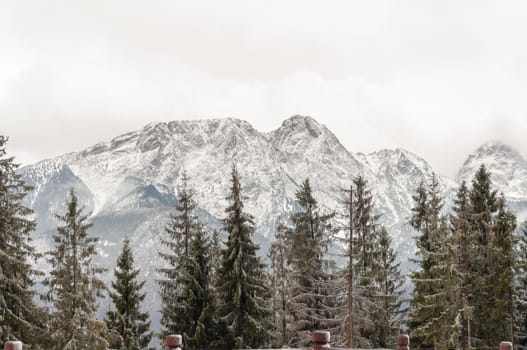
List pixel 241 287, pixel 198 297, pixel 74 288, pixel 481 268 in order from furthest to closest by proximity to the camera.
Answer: pixel 481 268, pixel 198 297, pixel 241 287, pixel 74 288

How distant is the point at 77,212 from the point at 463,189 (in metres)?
22.4

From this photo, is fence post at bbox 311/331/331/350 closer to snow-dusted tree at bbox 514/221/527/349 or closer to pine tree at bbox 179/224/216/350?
pine tree at bbox 179/224/216/350

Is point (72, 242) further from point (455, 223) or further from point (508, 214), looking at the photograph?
point (508, 214)

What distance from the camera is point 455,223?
35375 millimetres

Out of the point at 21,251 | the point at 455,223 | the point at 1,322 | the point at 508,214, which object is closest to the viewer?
the point at 1,322

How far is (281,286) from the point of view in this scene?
4188cm

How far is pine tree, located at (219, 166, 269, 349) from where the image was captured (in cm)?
3569

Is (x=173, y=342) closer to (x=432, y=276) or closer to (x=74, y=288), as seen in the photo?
(x=74, y=288)

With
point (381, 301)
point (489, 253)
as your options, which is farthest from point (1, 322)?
point (489, 253)

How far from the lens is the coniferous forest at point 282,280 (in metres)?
31.1

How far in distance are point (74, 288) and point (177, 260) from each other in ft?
26.6

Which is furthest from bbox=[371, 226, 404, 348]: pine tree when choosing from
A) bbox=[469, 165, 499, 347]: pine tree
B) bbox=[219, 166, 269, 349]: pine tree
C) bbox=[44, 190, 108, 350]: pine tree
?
bbox=[44, 190, 108, 350]: pine tree

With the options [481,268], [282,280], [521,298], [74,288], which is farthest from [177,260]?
[521,298]

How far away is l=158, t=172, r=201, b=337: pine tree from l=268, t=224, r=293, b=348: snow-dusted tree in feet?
18.5
